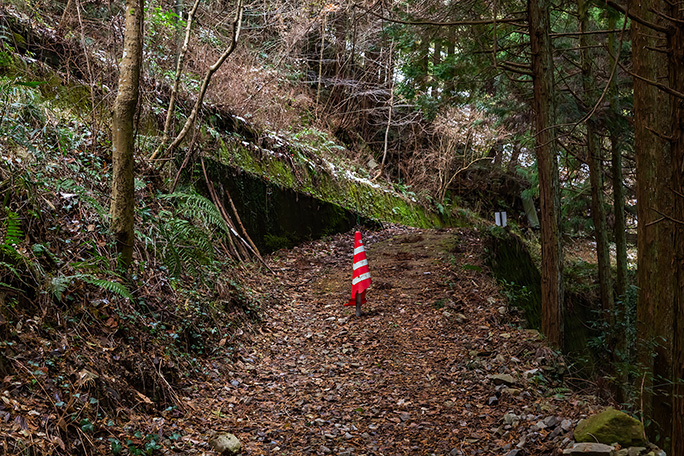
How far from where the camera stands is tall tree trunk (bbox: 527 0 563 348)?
21.1ft

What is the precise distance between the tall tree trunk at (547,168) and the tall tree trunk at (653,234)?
3.04 feet

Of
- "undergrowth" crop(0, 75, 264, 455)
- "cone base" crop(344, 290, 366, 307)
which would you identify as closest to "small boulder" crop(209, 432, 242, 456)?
"undergrowth" crop(0, 75, 264, 455)

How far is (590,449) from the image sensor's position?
3688 millimetres

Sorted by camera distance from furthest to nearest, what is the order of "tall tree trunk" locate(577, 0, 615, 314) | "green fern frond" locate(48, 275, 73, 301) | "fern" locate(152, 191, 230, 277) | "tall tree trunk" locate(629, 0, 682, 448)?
"tall tree trunk" locate(577, 0, 615, 314) → "fern" locate(152, 191, 230, 277) → "tall tree trunk" locate(629, 0, 682, 448) → "green fern frond" locate(48, 275, 73, 301)

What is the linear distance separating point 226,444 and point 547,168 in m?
5.07

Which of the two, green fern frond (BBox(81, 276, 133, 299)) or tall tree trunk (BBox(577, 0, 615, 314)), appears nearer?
Result: green fern frond (BBox(81, 276, 133, 299))

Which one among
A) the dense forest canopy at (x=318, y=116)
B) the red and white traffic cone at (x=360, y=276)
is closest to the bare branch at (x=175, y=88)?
the dense forest canopy at (x=318, y=116)

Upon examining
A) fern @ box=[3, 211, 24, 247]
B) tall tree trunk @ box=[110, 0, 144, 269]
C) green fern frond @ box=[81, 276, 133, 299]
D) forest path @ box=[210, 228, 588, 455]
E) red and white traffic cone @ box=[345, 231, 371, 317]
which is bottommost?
forest path @ box=[210, 228, 588, 455]

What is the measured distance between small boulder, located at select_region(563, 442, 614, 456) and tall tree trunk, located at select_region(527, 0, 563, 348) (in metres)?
2.72

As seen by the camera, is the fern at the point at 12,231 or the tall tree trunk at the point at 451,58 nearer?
the fern at the point at 12,231

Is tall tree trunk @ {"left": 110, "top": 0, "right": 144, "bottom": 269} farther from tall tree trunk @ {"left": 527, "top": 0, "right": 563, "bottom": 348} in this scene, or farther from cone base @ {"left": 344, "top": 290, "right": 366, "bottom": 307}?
tall tree trunk @ {"left": 527, "top": 0, "right": 563, "bottom": 348}

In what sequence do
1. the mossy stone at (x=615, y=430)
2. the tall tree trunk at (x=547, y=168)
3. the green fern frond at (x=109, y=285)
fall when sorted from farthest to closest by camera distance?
the tall tree trunk at (x=547, y=168), the green fern frond at (x=109, y=285), the mossy stone at (x=615, y=430)

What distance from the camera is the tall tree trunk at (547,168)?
6.42 metres

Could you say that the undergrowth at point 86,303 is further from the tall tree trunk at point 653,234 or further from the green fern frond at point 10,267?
the tall tree trunk at point 653,234
